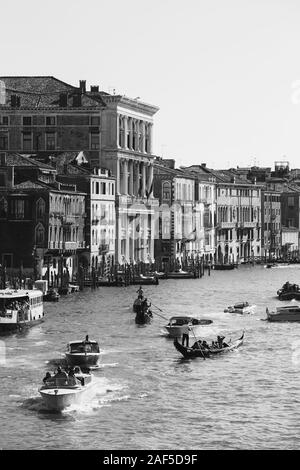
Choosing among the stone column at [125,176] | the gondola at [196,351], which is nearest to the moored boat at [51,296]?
the gondola at [196,351]

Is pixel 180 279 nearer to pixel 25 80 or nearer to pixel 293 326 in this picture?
pixel 25 80

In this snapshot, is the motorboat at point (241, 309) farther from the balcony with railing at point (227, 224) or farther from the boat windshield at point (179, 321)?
the balcony with railing at point (227, 224)

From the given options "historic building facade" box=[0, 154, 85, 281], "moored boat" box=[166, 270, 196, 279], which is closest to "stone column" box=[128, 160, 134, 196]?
"moored boat" box=[166, 270, 196, 279]

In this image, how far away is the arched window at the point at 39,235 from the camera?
87.7m

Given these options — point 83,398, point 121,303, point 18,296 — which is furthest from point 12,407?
point 121,303

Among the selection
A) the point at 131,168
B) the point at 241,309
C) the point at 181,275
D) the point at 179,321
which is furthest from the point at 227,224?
the point at 179,321

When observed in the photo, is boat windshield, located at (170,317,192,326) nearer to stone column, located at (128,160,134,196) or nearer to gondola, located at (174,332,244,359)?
gondola, located at (174,332,244,359)

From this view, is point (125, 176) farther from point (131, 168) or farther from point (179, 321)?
point (179, 321)

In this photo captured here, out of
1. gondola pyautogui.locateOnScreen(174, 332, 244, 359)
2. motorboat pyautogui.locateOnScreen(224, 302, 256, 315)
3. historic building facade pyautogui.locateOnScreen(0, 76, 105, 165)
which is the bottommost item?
gondola pyautogui.locateOnScreen(174, 332, 244, 359)

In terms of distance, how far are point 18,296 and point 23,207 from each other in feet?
85.7

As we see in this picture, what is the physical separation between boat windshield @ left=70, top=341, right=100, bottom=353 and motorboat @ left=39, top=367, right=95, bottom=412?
700 centimetres

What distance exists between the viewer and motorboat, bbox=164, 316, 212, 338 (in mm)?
58562

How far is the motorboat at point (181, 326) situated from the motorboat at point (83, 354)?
326 inches

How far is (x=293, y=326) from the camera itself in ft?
214
